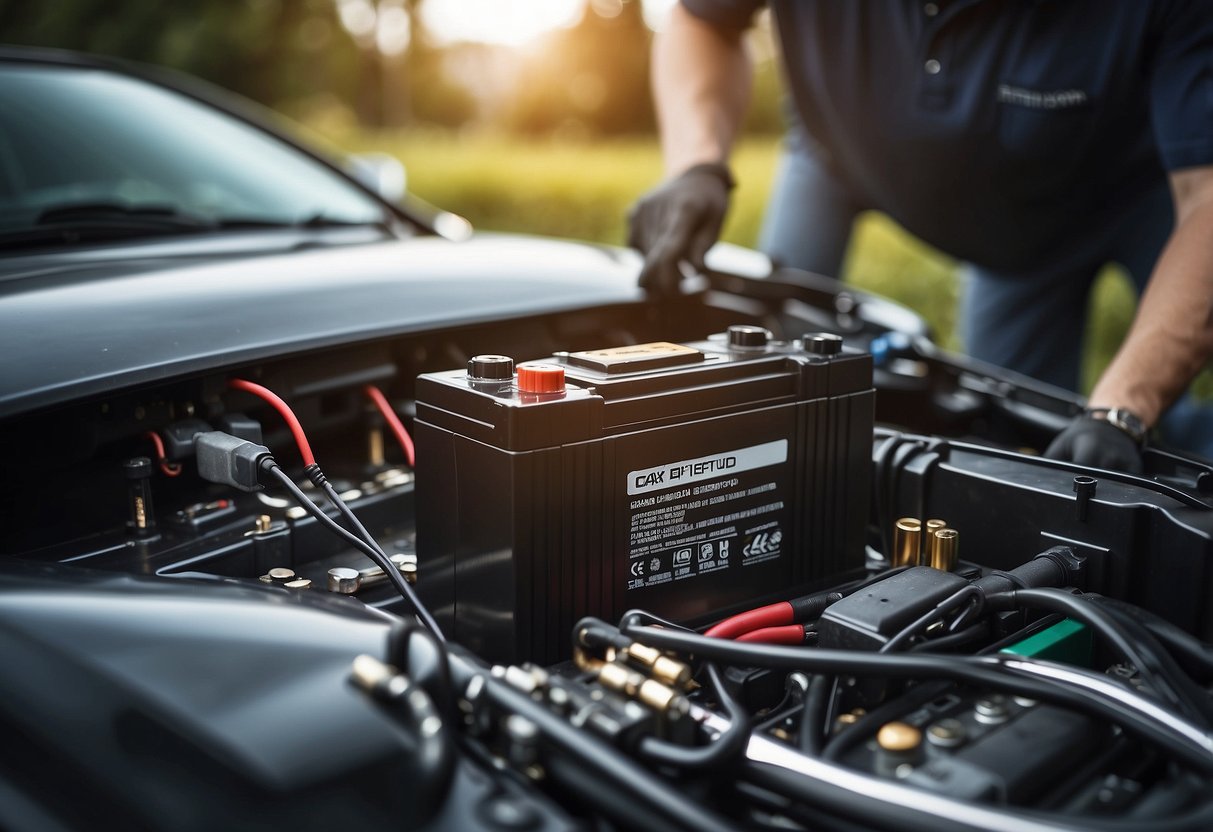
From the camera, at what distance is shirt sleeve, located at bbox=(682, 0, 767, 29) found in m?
2.29

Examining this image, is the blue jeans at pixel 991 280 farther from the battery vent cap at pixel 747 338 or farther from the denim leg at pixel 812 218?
the battery vent cap at pixel 747 338

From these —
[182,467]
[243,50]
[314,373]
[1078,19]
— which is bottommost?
[182,467]

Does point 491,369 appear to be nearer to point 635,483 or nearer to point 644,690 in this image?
point 635,483

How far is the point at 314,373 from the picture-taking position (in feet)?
4.38

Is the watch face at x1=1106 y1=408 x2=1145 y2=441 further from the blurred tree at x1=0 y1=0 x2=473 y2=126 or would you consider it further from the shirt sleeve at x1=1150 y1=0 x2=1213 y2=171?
the blurred tree at x1=0 y1=0 x2=473 y2=126

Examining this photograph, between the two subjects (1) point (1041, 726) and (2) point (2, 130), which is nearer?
(1) point (1041, 726)

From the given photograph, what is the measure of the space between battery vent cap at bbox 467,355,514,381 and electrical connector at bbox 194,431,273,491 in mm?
258

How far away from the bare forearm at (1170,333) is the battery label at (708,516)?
639 millimetres

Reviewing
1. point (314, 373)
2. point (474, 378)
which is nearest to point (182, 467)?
point (314, 373)

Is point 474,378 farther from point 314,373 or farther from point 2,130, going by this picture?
point 2,130

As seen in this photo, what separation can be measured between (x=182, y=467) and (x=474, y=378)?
472 millimetres

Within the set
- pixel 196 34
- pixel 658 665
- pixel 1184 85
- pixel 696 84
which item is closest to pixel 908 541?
pixel 658 665

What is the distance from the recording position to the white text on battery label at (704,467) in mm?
1074

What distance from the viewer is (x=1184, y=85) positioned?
5.82 ft
